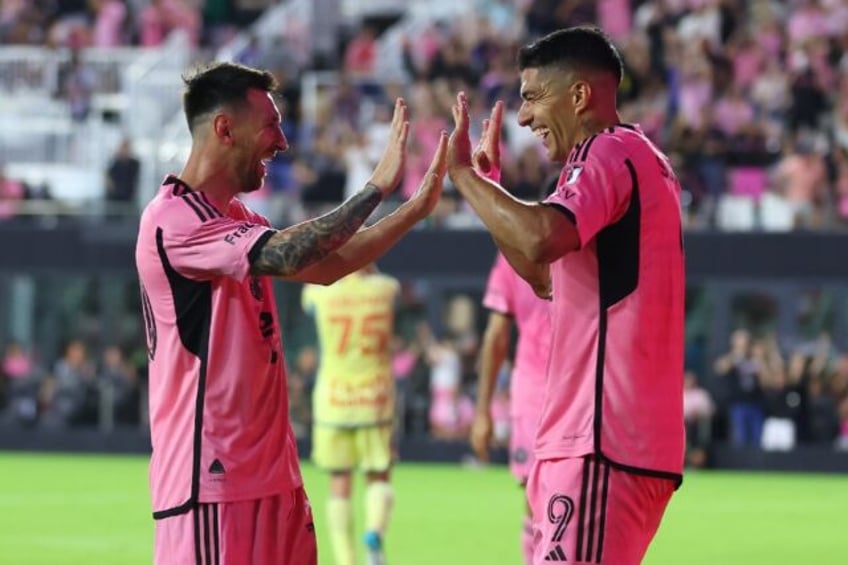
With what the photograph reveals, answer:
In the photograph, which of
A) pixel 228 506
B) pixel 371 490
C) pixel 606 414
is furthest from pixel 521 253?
pixel 371 490

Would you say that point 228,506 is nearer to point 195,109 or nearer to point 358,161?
point 195,109

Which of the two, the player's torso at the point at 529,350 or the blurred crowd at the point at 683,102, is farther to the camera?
the blurred crowd at the point at 683,102

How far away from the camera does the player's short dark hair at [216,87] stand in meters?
6.69

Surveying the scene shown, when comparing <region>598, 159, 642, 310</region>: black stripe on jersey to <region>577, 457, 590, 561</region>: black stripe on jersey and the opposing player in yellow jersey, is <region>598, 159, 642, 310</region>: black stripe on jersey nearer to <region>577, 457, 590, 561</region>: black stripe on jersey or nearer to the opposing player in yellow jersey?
<region>577, 457, 590, 561</region>: black stripe on jersey

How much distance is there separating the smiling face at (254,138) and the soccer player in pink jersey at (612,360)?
0.79 m

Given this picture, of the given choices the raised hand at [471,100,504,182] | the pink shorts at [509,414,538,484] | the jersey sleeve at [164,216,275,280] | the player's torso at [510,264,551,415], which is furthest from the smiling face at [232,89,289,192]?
the pink shorts at [509,414,538,484]

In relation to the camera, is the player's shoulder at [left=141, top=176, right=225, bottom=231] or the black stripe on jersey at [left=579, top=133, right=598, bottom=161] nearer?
the black stripe on jersey at [left=579, top=133, right=598, bottom=161]

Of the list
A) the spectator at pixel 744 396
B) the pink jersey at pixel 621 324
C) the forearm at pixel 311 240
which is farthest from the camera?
the spectator at pixel 744 396

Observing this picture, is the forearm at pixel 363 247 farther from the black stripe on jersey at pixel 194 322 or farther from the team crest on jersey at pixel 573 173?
the team crest on jersey at pixel 573 173

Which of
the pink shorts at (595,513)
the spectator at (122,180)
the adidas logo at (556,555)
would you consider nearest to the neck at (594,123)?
the pink shorts at (595,513)

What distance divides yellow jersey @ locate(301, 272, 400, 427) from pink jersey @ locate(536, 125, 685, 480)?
7359 mm

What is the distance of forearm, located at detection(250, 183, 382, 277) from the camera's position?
629cm

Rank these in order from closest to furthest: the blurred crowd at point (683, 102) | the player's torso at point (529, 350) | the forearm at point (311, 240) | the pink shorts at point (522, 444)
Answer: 1. the forearm at point (311, 240)
2. the player's torso at point (529, 350)
3. the pink shorts at point (522, 444)
4. the blurred crowd at point (683, 102)

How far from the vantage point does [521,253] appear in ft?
19.5
